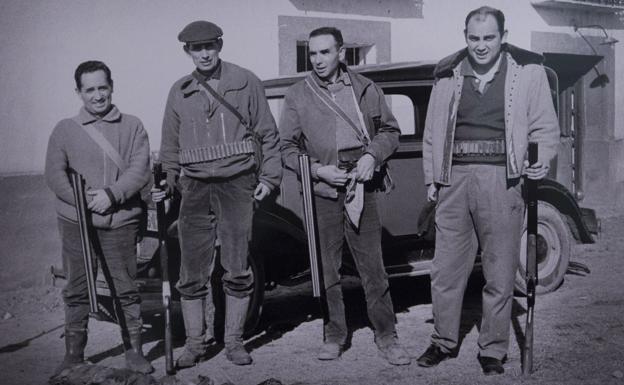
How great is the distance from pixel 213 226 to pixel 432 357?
4.92ft

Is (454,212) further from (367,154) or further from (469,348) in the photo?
(469,348)

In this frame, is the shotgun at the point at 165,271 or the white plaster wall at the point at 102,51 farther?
→ the white plaster wall at the point at 102,51

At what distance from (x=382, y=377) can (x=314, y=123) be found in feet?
4.99

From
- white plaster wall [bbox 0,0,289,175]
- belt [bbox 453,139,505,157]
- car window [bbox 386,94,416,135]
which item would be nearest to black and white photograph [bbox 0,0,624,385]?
belt [bbox 453,139,505,157]

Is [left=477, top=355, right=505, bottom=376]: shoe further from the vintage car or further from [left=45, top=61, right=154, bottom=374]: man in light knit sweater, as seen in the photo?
[left=45, top=61, right=154, bottom=374]: man in light knit sweater

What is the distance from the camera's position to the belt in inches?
151

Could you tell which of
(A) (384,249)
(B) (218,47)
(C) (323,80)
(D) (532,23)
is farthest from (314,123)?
(D) (532,23)

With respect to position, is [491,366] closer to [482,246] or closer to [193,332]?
[482,246]

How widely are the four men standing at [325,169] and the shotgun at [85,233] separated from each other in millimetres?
97

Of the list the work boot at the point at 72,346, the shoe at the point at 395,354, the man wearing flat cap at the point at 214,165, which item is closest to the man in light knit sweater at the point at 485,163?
the shoe at the point at 395,354

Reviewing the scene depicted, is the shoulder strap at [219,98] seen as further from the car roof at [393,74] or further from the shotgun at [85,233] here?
the car roof at [393,74]

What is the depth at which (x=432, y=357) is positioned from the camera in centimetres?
405

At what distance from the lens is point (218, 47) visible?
3.97m

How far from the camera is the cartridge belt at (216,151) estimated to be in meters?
3.91
